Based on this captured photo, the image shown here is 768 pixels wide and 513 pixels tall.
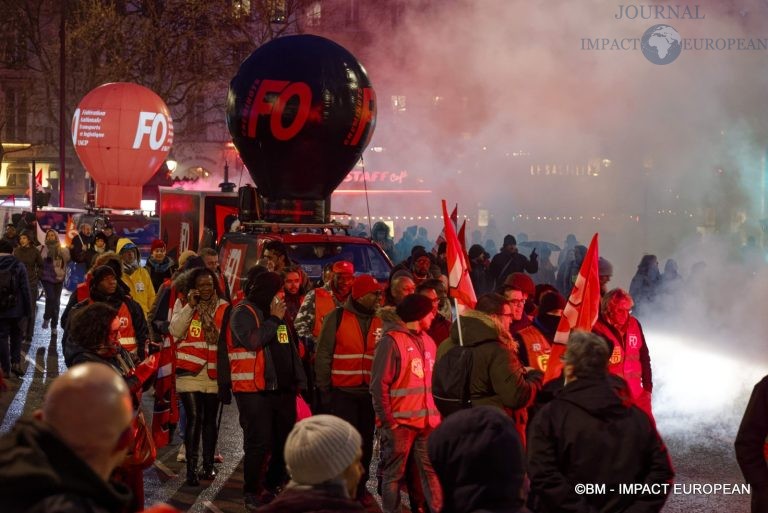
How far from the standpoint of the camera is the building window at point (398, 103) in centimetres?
3230

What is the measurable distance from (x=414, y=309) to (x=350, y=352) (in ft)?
2.75

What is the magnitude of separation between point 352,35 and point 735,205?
1231cm

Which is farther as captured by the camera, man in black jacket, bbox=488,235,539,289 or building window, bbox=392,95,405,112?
building window, bbox=392,95,405,112

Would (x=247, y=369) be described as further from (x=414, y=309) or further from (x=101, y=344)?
(x=101, y=344)

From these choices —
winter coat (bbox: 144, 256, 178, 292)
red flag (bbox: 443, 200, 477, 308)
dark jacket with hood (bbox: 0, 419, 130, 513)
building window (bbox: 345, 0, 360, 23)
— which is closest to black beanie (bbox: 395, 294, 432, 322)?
red flag (bbox: 443, 200, 477, 308)

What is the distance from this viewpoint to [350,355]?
700 cm

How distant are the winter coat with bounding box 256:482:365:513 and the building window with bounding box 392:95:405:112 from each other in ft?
97.2

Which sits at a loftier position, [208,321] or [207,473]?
[208,321]

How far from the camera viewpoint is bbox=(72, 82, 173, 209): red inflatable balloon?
25.0 m

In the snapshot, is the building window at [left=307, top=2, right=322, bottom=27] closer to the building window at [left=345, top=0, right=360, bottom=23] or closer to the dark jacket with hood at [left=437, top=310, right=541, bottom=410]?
the building window at [left=345, top=0, right=360, bottom=23]

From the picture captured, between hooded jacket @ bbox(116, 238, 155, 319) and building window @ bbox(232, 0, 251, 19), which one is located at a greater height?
building window @ bbox(232, 0, 251, 19)

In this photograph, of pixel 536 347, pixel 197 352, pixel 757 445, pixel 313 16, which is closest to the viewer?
pixel 757 445

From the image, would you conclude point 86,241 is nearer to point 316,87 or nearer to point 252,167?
point 252,167

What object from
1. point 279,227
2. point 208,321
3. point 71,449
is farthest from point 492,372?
point 279,227
